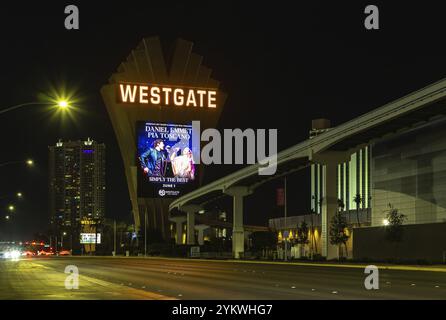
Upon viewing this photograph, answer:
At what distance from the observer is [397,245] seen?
228 feet

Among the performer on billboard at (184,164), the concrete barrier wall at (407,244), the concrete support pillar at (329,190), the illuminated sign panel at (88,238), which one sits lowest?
the illuminated sign panel at (88,238)

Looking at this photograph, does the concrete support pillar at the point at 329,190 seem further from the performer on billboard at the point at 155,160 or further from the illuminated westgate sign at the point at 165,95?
the illuminated westgate sign at the point at 165,95

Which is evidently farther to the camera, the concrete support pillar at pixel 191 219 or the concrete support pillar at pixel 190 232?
the concrete support pillar at pixel 191 219

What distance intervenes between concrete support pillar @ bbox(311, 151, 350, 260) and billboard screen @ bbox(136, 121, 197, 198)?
20985 millimetres

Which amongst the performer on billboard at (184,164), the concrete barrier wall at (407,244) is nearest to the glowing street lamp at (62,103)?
the concrete barrier wall at (407,244)

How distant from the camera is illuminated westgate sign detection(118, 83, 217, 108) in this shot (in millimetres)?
108375

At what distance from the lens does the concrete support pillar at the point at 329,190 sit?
215 feet

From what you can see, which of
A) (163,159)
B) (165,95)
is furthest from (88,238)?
(163,159)

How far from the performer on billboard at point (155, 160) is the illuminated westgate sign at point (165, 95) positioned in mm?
26086

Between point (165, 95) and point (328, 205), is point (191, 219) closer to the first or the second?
point (165, 95)

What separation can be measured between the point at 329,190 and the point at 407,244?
933 centimetres

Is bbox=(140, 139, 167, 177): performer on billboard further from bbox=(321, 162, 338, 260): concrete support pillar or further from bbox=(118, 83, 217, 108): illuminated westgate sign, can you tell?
bbox=(118, 83, 217, 108): illuminated westgate sign

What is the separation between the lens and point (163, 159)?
82.8 metres

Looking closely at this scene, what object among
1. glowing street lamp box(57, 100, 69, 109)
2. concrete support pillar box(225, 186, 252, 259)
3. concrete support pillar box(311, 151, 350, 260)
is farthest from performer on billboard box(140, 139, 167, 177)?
glowing street lamp box(57, 100, 69, 109)
